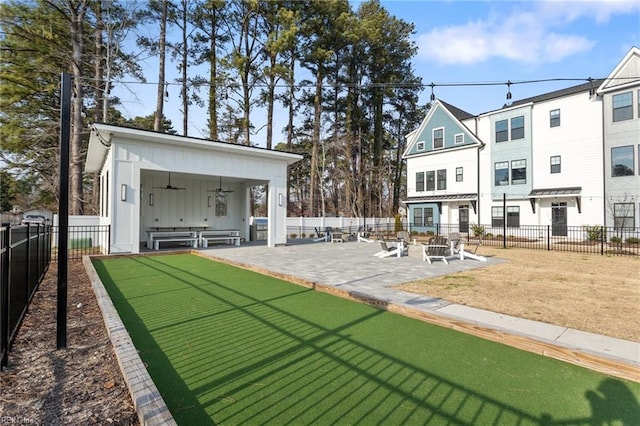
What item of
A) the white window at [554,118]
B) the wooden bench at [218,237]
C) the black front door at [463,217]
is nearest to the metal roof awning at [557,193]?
the white window at [554,118]

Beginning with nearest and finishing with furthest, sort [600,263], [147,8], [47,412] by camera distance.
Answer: [47,412] < [600,263] < [147,8]

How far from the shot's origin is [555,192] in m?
19.1

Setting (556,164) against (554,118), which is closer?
(556,164)

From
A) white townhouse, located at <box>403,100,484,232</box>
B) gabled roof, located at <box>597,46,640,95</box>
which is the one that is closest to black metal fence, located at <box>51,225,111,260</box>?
white townhouse, located at <box>403,100,484,232</box>

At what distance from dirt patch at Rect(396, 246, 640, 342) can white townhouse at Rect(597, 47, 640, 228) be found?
10.2 meters

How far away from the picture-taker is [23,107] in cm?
1956

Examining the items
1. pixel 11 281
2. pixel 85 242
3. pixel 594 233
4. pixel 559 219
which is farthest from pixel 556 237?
pixel 85 242

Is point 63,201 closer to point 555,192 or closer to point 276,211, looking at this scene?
point 276,211

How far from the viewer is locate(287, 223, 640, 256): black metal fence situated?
14.4 meters

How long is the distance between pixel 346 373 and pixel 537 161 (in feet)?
73.9

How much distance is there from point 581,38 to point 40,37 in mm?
23652

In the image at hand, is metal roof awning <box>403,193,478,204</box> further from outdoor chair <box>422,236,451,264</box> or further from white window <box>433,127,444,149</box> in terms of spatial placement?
outdoor chair <box>422,236,451,264</box>

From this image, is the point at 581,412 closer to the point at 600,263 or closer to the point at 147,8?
the point at 600,263

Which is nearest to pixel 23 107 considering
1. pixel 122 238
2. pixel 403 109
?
pixel 122 238
